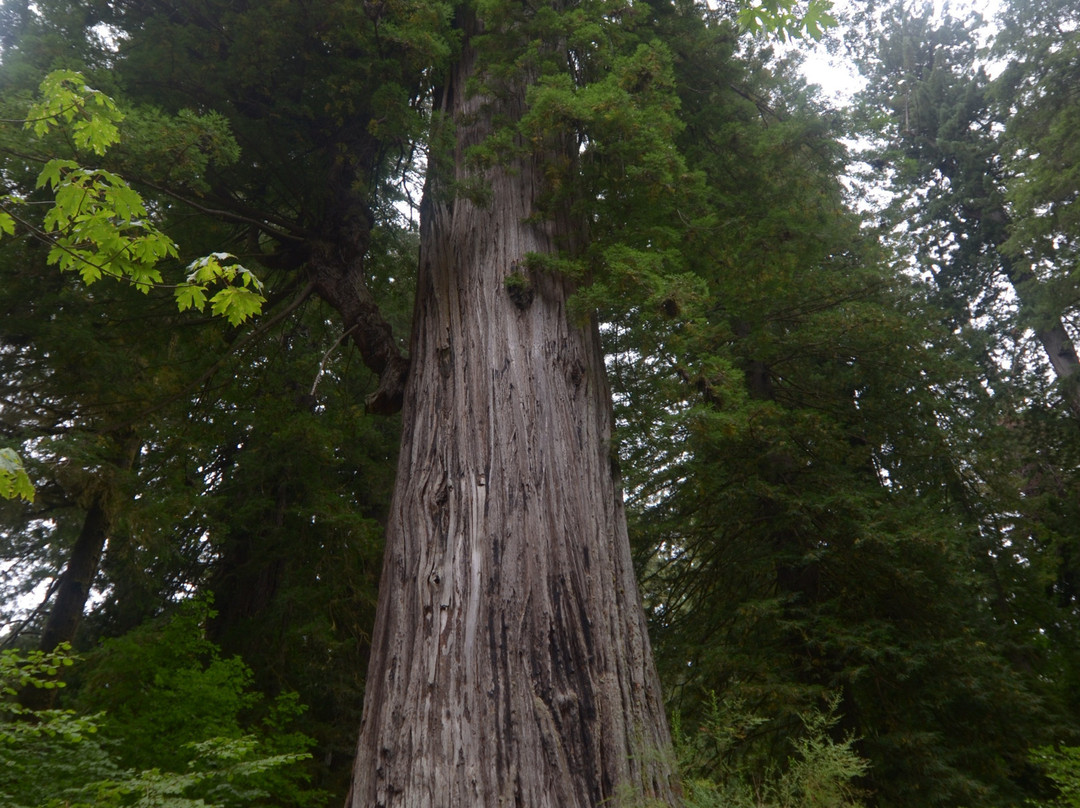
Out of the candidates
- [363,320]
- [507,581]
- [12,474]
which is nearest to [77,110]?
[12,474]

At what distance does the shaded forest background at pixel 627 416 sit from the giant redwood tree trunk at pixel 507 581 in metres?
0.42

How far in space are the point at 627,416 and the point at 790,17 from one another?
304 cm

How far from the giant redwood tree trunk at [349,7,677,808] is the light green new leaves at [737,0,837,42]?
2.00 meters

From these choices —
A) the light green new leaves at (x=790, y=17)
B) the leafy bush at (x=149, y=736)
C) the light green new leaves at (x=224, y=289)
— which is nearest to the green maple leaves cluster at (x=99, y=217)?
the light green new leaves at (x=224, y=289)

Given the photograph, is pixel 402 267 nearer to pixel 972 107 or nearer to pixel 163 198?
pixel 163 198

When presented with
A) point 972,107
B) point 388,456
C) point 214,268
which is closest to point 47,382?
point 214,268

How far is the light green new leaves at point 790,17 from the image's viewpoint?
175 inches

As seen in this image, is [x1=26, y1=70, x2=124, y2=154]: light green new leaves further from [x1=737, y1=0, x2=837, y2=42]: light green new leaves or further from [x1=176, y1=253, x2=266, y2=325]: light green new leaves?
[x1=737, y1=0, x2=837, y2=42]: light green new leaves

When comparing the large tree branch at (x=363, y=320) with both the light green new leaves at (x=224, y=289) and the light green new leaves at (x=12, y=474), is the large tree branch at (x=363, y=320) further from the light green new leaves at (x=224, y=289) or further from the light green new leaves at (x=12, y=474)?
the light green new leaves at (x=12, y=474)

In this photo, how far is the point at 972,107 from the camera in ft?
45.5

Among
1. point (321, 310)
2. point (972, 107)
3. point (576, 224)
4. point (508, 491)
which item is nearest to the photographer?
point (508, 491)

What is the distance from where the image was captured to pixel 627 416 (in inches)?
→ 230

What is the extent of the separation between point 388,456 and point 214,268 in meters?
7.24

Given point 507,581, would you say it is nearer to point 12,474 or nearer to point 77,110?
point 12,474
